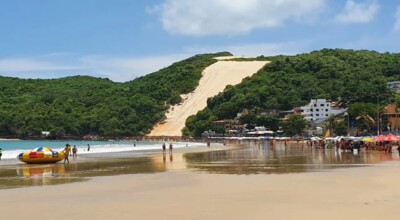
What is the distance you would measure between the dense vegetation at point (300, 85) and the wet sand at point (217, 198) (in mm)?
109536

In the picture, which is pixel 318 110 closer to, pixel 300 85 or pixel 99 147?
pixel 300 85

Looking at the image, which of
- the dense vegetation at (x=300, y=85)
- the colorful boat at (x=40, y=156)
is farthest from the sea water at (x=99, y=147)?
the dense vegetation at (x=300, y=85)

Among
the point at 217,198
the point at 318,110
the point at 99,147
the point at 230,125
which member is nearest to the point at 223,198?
the point at 217,198

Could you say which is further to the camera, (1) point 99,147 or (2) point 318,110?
(2) point 318,110

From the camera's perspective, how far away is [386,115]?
106m

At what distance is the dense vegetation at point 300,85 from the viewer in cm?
14988

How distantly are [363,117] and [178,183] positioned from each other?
85.5 meters

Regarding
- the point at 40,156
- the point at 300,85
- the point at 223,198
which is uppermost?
the point at 300,85

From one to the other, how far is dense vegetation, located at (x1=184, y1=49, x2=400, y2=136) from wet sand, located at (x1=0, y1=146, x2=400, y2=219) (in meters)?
110

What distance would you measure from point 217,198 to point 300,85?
15139 cm

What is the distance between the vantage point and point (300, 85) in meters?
165

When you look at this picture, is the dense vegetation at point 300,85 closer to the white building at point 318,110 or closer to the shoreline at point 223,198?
the white building at point 318,110

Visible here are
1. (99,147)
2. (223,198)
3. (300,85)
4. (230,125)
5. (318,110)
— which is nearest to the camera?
(223,198)

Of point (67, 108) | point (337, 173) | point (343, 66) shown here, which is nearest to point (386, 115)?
point (343, 66)
